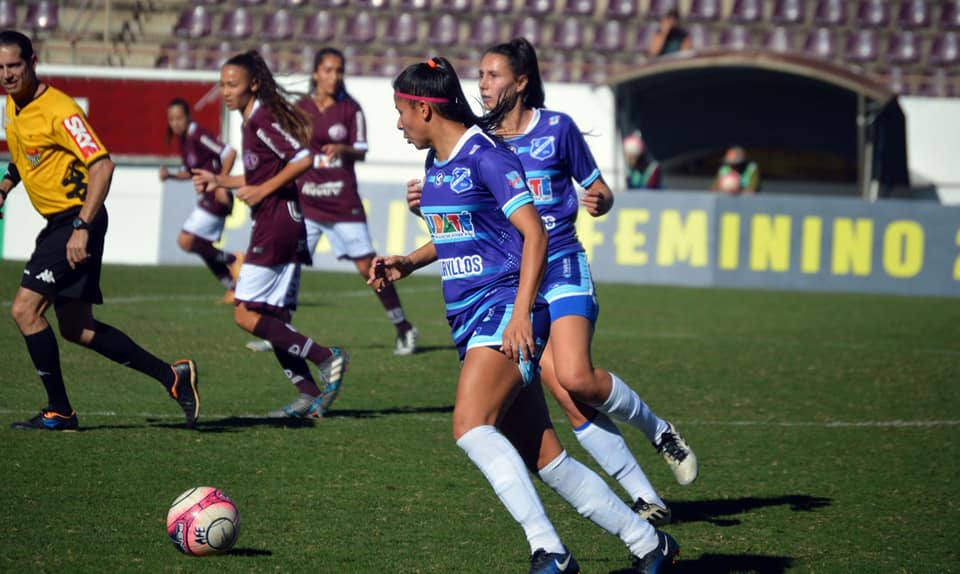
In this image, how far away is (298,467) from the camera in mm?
6762

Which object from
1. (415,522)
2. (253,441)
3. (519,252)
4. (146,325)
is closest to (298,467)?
(253,441)

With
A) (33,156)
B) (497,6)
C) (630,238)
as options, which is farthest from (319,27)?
(33,156)

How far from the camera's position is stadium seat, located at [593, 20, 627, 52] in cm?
2492

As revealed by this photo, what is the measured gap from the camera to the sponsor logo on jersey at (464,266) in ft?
15.7

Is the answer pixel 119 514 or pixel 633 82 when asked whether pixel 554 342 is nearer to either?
pixel 119 514

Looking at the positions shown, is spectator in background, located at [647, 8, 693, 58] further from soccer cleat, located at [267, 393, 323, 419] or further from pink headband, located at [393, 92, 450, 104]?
pink headband, located at [393, 92, 450, 104]

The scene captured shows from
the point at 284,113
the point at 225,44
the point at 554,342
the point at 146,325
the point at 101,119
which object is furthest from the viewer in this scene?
the point at 225,44

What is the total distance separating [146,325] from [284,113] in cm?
440

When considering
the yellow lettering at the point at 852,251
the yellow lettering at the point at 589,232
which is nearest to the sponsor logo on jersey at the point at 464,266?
the yellow lettering at the point at 589,232

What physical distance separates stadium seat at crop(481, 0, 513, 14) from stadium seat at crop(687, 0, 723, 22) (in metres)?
3.48

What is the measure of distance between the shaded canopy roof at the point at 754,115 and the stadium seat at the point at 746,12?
6.24ft

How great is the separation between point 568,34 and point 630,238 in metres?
6.75

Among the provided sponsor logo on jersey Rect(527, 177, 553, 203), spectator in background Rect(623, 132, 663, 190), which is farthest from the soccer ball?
spectator in background Rect(623, 132, 663, 190)

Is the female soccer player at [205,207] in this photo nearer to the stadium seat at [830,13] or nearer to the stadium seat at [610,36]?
the stadium seat at [610,36]
